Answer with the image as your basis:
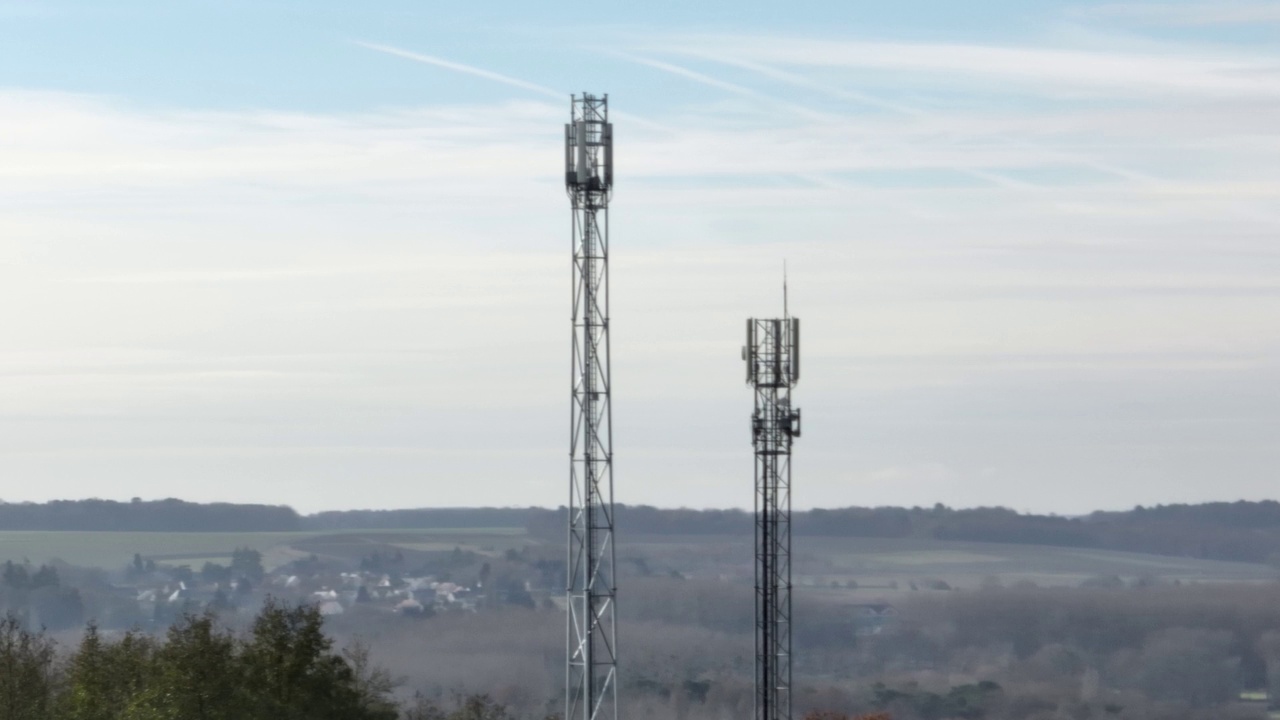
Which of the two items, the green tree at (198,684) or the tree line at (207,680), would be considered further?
the tree line at (207,680)

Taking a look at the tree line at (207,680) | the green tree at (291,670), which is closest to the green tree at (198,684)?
the tree line at (207,680)

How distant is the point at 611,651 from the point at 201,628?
14.4 m

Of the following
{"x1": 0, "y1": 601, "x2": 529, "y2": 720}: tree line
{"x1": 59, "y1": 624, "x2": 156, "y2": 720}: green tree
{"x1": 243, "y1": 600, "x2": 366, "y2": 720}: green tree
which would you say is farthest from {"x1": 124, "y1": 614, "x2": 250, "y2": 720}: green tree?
{"x1": 59, "y1": 624, "x2": 156, "y2": 720}: green tree

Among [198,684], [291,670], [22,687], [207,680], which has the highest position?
[291,670]

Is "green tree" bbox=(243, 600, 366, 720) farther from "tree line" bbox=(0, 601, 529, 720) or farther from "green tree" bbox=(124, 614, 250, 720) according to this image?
"green tree" bbox=(124, 614, 250, 720)

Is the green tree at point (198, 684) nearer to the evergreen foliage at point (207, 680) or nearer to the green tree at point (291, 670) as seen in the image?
the evergreen foliage at point (207, 680)

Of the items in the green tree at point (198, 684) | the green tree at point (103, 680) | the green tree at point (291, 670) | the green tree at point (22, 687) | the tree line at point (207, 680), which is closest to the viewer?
the green tree at point (198, 684)

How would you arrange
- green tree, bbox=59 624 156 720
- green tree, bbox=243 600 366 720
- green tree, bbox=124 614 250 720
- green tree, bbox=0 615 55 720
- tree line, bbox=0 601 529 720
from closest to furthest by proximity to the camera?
1. green tree, bbox=124 614 250 720
2. tree line, bbox=0 601 529 720
3. green tree, bbox=59 624 156 720
4. green tree, bbox=243 600 366 720
5. green tree, bbox=0 615 55 720

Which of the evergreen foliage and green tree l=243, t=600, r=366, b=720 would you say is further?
green tree l=243, t=600, r=366, b=720

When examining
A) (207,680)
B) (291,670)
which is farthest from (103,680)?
(291,670)

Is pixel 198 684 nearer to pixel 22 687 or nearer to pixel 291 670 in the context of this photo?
pixel 291 670

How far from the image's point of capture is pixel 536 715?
181 m

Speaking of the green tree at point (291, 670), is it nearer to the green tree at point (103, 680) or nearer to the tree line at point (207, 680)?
the tree line at point (207, 680)

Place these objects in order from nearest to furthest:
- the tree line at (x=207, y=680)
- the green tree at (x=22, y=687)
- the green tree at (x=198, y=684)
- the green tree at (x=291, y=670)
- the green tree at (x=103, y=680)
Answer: the green tree at (x=198, y=684) → the tree line at (x=207, y=680) → the green tree at (x=103, y=680) → the green tree at (x=291, y=670) → the green tree at (x=22, y=687)
